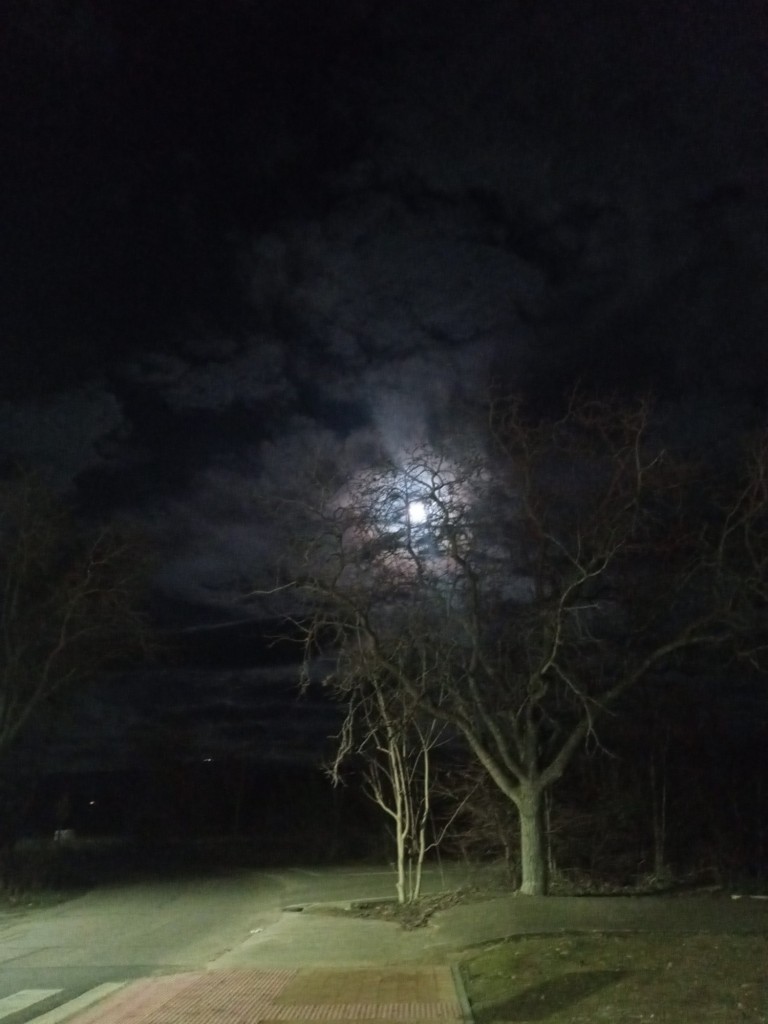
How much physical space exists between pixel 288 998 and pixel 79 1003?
6.92ft

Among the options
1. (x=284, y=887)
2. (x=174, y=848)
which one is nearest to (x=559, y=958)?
(x=284, y=887)

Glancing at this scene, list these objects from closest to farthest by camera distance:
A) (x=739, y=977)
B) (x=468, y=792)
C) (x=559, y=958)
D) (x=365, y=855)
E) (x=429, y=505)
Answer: (x=739, y=977)
(x=559, y=958)
(x=429, y=505)
(x=468, y=792)
(x=365, y=855)

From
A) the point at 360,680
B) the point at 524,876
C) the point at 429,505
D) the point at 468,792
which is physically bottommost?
the point at 524,876

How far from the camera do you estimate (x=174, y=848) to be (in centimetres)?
4900

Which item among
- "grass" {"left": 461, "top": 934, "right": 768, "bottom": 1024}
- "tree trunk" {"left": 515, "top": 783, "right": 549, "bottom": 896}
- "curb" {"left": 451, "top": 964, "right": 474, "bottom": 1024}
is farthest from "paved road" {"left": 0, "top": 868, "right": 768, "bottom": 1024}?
"grass" {"left": 461, "top": 934, "right": 768, "bottom": 1024}

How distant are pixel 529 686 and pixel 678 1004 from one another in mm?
8794

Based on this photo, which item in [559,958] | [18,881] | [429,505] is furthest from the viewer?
[18,881]

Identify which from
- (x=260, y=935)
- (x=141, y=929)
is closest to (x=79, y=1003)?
(x=260, y=935)

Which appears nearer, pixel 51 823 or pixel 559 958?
pixel 559 958

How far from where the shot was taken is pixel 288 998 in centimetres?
1115

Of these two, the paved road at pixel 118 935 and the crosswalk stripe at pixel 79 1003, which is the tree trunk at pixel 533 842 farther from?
the crosswalk stripe at pixel 79 1003

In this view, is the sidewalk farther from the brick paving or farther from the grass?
the grass

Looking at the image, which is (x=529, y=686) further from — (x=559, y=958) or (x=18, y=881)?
(x=18, y=881)

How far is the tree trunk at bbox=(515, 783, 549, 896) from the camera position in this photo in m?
18.0
